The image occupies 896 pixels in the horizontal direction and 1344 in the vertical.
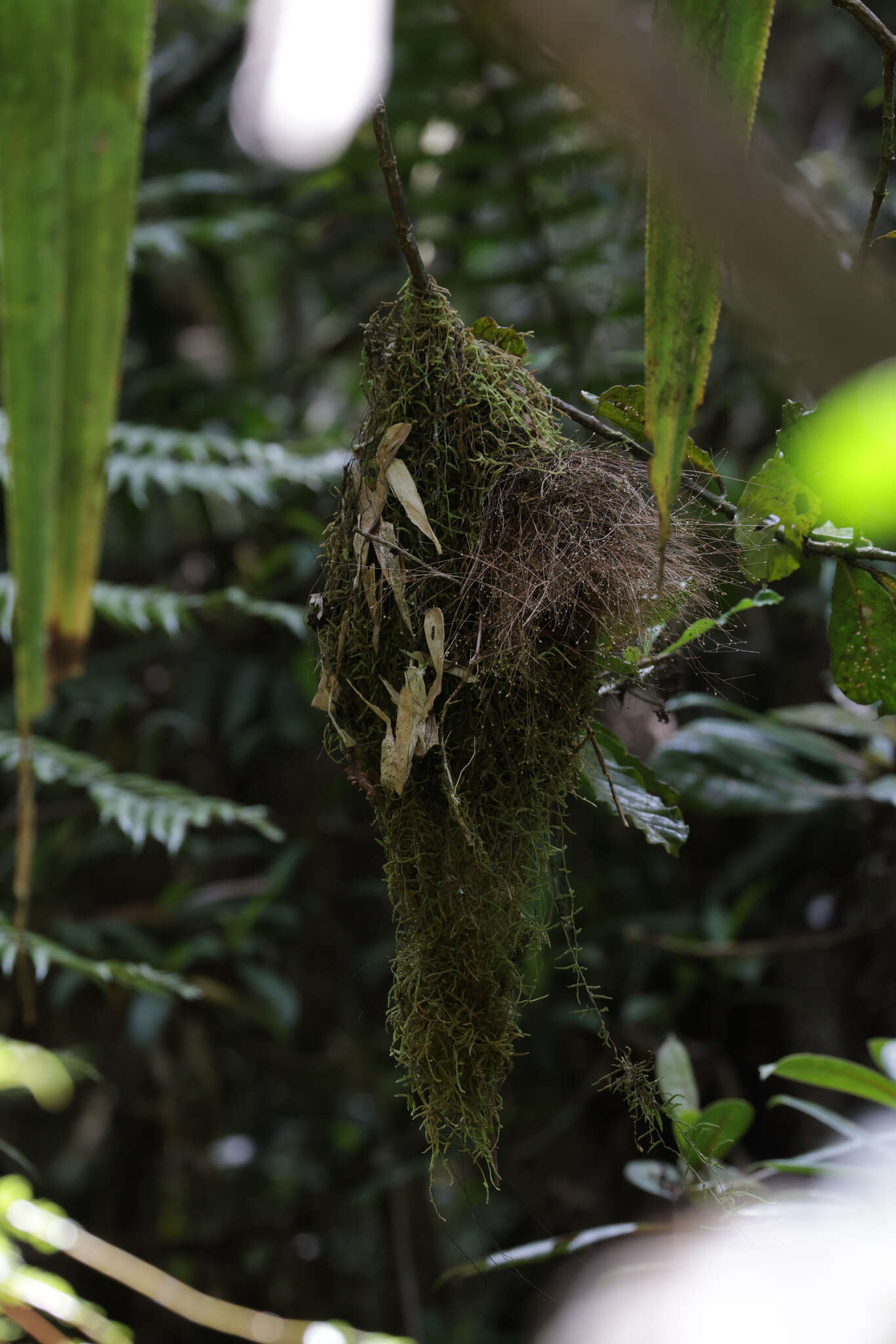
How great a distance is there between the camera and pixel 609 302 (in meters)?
1.71

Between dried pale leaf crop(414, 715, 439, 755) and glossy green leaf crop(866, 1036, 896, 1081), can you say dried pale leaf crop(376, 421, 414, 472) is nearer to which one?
dried pale leaf crop(414, 715, 439, 755)

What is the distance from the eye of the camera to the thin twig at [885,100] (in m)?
0.57

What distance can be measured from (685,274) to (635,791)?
47 cm

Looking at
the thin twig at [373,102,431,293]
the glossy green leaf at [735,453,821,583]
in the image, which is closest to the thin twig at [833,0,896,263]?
the glossy green leaf at [735,453,821,583]

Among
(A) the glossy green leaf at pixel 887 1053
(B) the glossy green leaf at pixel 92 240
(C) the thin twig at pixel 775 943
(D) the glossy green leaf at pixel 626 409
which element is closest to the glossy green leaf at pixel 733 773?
(C) the thin twig at pixel 775 943

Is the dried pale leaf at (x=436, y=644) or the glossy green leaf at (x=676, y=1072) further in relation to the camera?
the glossy green leaf at (x=676, y=1072)

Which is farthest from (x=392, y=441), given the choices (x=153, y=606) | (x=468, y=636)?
(x=153, y=606)

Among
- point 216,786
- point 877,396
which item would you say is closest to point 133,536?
point 216,786

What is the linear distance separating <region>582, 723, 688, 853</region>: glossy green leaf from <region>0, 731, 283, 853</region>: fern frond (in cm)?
63

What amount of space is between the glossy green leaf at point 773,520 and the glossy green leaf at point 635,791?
17cm

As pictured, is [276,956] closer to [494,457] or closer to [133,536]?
[133,536]

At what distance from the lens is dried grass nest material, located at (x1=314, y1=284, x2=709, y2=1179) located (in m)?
0.62

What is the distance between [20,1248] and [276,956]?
697 mm

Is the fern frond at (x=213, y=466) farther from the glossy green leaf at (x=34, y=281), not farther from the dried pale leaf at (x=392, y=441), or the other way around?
the glossy green leaf at (x=34, y=281)
